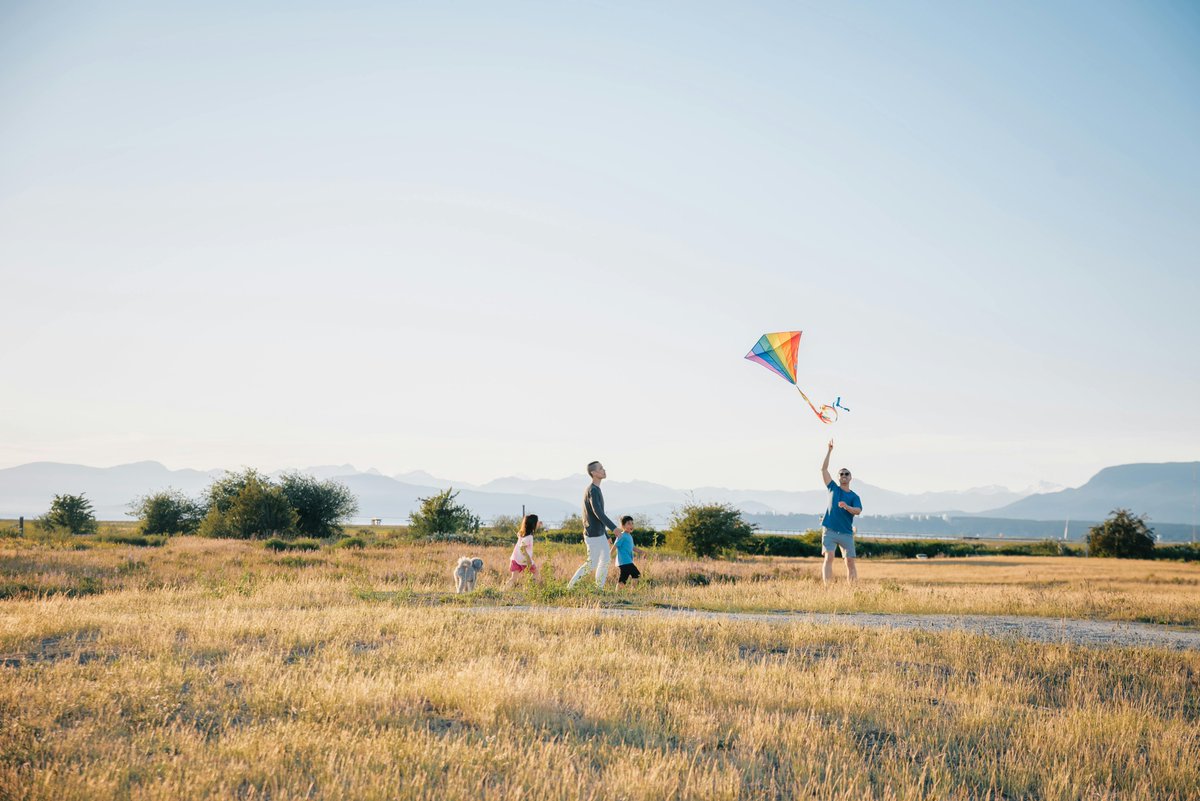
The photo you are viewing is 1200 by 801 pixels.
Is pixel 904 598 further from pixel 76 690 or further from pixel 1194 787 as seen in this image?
pixel 76 690

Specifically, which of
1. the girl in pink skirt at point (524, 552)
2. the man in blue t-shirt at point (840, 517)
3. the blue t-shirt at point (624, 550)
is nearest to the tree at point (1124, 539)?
the man in blue t-shirt at point (840, 517)

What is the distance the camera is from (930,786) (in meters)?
5.91

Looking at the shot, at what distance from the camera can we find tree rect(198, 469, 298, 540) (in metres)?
41.1

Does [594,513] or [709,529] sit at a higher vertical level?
[594,513]

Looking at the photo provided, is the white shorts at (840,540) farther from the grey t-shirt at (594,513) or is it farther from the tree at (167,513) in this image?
the tree at (167,513)

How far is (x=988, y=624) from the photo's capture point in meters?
12.9

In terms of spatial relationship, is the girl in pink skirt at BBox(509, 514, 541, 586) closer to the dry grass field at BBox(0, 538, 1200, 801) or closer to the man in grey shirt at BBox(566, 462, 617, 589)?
the man in grey shirt at BBox(566, 462, 617, 589)

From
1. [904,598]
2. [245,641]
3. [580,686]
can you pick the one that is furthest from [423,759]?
[904,598]

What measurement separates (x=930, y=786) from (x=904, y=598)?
10.2 m

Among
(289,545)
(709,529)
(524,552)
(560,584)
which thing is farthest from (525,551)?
(709,529)

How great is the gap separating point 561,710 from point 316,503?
4594 cm

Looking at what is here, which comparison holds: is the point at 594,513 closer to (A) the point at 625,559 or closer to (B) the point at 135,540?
(A) the point at 625,559

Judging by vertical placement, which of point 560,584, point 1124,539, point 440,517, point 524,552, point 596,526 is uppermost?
point 596,526

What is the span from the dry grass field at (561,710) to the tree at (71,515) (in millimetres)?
46984
